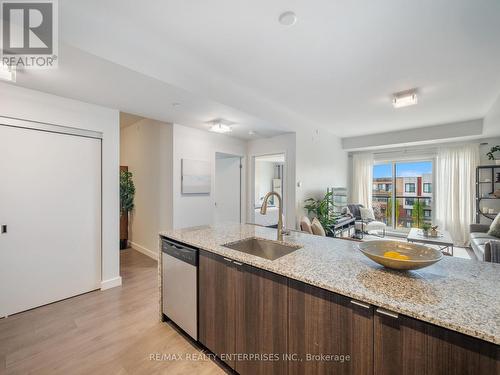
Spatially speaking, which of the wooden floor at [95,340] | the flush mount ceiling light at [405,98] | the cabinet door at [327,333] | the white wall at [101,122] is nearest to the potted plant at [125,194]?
the white wall at [101,122]

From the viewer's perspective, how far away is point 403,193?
20.0 feet

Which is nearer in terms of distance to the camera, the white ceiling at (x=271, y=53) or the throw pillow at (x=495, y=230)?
the white ceiling at (x=271, y=53)

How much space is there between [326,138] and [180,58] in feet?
12.9

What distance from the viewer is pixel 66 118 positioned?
100 inches

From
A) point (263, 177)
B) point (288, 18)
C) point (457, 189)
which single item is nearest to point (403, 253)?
point (288, 18)

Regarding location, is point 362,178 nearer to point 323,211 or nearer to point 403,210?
point 403,210

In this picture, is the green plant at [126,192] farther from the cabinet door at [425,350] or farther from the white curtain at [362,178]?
the white curtain at [362,178]

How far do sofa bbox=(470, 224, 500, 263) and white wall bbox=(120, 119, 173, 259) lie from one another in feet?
14.3

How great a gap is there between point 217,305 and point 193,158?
2.82 metres

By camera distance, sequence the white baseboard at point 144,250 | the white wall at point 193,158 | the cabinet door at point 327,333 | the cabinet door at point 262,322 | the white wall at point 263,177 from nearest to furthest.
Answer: the cabinet door at point 327,333 → the cabinet door at point 262,322 → the white wall at point 193,158 → the white baseboard at point 144,250 → the white wall at point 263,177

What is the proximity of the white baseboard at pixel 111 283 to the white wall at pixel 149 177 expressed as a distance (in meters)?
1.01

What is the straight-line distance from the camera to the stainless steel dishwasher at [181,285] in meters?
1.79

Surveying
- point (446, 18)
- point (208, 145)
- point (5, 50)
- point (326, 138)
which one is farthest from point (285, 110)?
point (5, 50)

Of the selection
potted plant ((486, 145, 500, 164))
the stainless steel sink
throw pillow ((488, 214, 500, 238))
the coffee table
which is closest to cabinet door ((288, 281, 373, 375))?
the stainless steel sink
